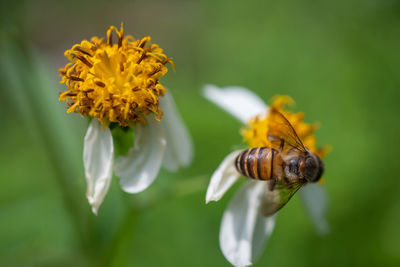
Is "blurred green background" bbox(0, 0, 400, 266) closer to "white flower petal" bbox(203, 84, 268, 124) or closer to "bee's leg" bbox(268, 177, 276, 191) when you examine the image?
"white flower petal" bbox(203, 84, 268, 124)

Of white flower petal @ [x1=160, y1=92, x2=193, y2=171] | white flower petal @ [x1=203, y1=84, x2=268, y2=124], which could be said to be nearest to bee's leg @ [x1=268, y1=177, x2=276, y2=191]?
white flower petal @ [x1=160, y1=92, x2=193, y2=171]

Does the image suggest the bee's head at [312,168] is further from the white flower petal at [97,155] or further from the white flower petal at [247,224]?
the white flower petal at [97,155]

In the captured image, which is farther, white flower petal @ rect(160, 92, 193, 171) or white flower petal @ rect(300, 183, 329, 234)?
white flower petal @ rect(300, 183, 329, 234)

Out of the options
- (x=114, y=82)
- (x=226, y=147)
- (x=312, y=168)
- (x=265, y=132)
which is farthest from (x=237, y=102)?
(x=226, y=147)

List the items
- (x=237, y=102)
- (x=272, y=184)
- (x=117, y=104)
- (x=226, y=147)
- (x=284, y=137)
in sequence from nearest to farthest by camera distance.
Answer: (x=117, y=104) < (x=272, y=184) < (x=284, y=137) < (x=237, y=102) < (x=226, y=147)

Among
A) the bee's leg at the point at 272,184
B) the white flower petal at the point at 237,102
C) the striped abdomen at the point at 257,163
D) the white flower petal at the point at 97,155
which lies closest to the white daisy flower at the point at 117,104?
the white flower petal at the point at 97,155

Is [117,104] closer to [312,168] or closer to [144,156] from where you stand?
[144,156]
